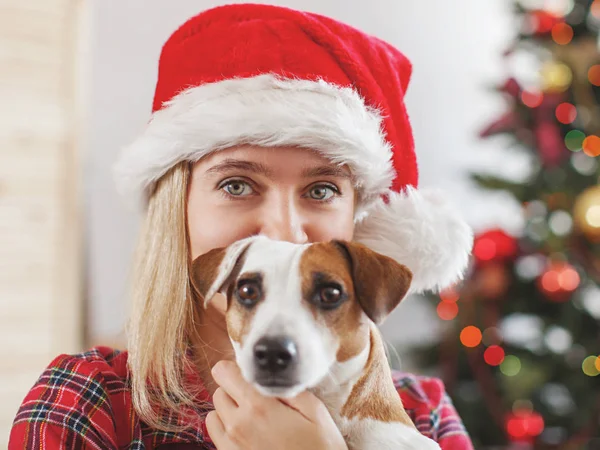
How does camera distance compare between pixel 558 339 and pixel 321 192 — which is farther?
pixel 558 339

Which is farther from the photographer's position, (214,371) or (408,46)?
(408,46)

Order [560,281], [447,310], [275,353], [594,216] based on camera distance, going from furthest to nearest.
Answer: [447,310] < [560,281] < [594,216] < [275,353]

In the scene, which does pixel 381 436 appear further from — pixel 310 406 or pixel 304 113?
pixel 304 113

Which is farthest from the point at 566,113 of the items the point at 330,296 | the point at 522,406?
the point at 330,296

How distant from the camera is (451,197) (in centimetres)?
232

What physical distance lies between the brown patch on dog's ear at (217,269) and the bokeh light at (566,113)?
6.56 ft

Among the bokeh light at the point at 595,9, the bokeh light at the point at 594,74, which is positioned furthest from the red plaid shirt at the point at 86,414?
the bokeh light at the point at 595,9

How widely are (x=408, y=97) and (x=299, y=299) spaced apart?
9.18 feet

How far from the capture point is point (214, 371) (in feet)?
2.82

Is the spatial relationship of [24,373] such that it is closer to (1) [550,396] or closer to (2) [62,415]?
(2) [62,415]

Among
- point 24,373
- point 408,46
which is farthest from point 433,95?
point 24,373

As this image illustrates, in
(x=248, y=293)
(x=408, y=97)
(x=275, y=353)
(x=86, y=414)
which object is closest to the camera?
(x=275, y=353)

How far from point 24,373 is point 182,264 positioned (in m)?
1.69

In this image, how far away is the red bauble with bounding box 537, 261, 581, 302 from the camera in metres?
2.37
